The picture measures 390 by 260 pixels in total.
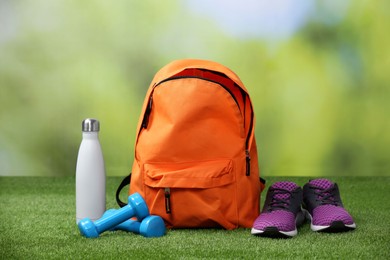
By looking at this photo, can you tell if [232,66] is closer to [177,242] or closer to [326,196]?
[326,196]

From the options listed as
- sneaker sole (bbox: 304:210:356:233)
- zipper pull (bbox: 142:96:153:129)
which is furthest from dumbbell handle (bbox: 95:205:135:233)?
sneaker sole (bbox: 304:210:356:233)

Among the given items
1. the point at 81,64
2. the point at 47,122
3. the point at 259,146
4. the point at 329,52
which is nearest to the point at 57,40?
the point at 81,64

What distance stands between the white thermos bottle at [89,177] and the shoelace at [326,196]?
2.02ft

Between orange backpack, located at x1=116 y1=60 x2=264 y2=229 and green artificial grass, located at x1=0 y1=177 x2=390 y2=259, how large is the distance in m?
0.06

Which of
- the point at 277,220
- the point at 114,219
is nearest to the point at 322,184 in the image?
the point at 277,220

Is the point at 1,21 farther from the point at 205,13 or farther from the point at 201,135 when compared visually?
the point at 201,135

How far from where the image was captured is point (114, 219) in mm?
1705

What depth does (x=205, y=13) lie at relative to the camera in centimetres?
284

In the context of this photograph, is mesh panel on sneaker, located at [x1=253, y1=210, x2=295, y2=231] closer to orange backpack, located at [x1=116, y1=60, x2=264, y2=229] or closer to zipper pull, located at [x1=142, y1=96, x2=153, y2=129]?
orange backpack, located at [x1=116, y1=60, x2=264, y2=229]

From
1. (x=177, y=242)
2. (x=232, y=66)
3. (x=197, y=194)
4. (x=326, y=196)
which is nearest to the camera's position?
(x=177, y=242)

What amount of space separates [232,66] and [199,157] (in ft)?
3.61

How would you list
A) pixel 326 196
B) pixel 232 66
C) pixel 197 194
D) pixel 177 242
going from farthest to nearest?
pixel 232 66 < pixel 326 196 < pixel 197 194 < pixel 177 242

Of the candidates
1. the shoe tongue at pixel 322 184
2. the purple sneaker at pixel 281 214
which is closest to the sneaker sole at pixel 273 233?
the purple sneaker at pixel 281 214

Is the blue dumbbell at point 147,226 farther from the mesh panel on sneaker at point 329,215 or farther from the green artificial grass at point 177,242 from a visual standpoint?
the mesh panel on sneaker at point 329,215
